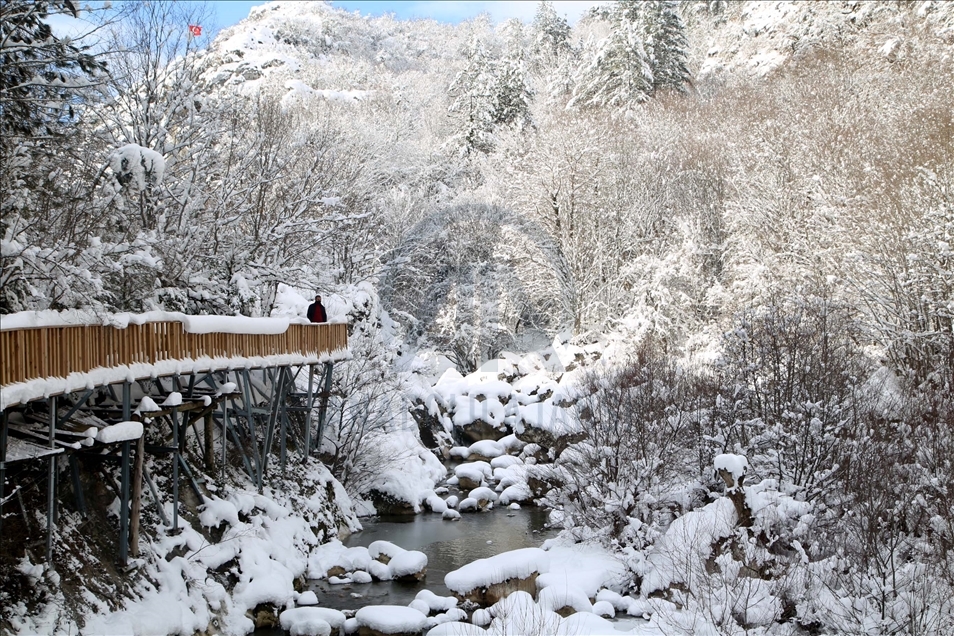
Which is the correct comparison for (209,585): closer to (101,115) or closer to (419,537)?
(419,537)

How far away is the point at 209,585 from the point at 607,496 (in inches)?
364

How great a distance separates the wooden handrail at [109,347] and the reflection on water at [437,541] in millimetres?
5377

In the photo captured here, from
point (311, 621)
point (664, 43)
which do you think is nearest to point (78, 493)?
point (311, 621)

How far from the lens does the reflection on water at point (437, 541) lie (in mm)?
16172

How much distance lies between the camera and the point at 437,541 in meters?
20.6

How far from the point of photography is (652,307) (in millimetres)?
34719

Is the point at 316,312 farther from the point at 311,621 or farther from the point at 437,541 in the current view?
the point at 311,621

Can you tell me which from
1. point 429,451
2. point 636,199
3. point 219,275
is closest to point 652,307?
point 636,199

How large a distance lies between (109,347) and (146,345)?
1212 millimetres

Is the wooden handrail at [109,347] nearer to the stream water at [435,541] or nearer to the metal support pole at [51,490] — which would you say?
the metal support pole at [51,490]

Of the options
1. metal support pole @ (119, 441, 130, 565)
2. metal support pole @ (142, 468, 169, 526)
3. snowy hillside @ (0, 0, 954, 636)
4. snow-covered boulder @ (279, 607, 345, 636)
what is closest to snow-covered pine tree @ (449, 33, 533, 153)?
snowy hillside @ (0, 0, 954, 636)

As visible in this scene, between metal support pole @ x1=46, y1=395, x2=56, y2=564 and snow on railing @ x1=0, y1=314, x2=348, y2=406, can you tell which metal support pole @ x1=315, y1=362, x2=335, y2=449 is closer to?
snow on railing @ x1=0, y1=314, x2=348, y2=406

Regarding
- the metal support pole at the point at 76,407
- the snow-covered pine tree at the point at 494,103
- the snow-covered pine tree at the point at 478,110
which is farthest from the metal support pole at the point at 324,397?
the snow-covered pine tree at the point at 478,110

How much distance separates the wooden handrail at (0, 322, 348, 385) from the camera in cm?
951
